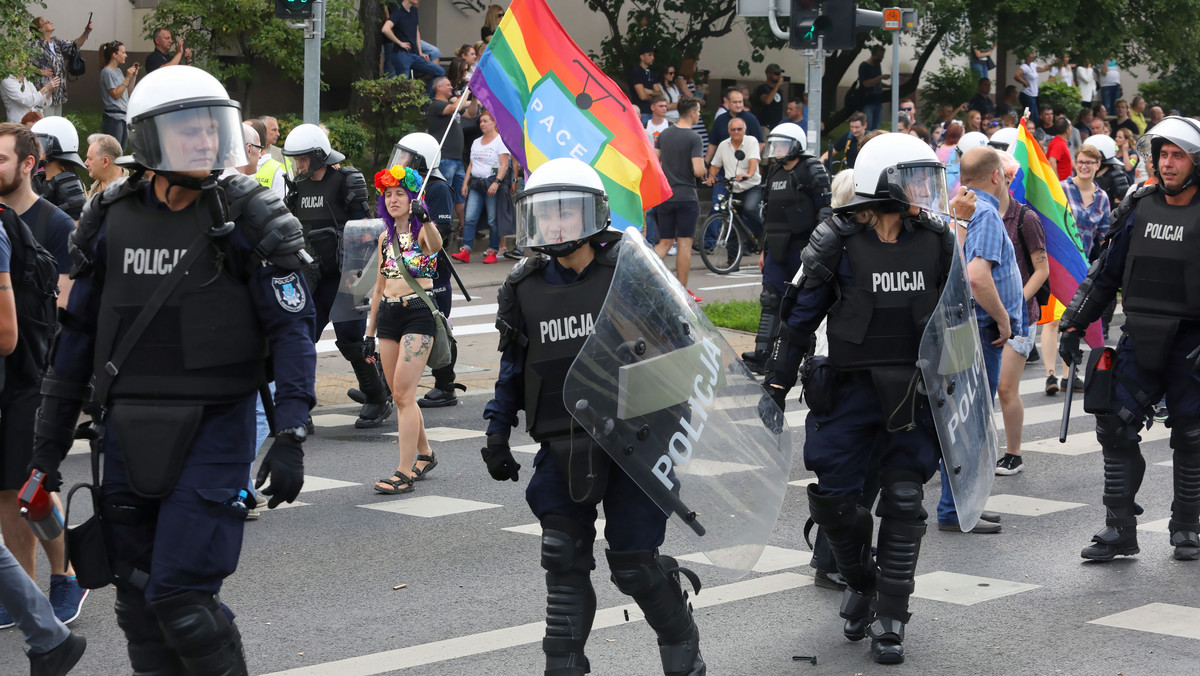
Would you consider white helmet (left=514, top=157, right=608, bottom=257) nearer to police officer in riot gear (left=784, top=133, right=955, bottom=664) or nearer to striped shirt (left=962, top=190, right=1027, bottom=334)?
police officer in riot gear (left=784, top=133, right=955, bottom=664)

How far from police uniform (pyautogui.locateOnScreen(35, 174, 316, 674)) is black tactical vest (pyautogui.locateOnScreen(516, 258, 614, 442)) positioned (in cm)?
74

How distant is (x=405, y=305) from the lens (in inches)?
319

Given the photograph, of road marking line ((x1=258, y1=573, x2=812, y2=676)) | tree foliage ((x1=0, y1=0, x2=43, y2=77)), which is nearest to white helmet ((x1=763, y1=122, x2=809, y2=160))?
road marking line ((x1=258, y1=573, x2=812, y2=676))

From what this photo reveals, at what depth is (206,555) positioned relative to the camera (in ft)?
13.3

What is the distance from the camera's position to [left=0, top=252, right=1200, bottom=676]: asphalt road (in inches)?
206

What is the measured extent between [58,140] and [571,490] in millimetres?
4620

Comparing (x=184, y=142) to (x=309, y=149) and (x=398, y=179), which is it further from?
A: (x=309, y=149)

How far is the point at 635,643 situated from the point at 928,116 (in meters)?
24.6

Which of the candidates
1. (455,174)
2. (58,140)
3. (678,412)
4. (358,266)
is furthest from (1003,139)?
(678,412)

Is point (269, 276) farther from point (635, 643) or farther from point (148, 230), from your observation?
point (635, 643)

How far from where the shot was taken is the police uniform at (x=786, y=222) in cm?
1135

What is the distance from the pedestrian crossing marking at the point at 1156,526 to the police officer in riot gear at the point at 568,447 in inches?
135

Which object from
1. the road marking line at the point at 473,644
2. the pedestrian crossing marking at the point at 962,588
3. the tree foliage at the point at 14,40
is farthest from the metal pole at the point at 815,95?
the road marking line at the point at 473,644

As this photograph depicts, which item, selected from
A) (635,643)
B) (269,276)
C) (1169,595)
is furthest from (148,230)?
(1169,595)
